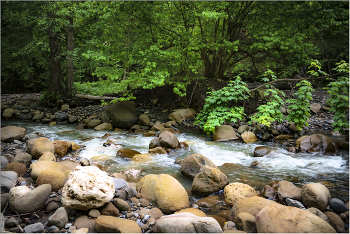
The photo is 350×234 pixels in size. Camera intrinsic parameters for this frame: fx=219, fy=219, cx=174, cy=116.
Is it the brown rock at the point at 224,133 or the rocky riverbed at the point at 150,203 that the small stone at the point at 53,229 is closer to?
the rocky riverbed at the point at 150,203

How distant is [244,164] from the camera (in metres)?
5.27

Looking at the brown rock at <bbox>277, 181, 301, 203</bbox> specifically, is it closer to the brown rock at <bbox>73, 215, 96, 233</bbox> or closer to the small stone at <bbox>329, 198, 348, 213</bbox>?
the small stone at <bbox>329, 198, 348, 213</bbox>

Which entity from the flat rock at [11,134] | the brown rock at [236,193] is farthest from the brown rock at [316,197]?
the flat rock at [11,134]

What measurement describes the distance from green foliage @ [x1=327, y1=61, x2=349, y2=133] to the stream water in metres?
1.03

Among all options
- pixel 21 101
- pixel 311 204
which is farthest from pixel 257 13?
pixel 21 101

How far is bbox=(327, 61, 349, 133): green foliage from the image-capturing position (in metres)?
2.68

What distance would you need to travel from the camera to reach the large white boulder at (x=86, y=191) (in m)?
2.69

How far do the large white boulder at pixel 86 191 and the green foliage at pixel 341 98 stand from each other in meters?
3.14

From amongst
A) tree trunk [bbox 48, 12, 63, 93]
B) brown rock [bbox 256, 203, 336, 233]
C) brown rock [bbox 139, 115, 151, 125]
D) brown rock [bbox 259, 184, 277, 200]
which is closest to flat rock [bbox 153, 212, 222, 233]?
brown rock [bbox 256, 203, 336, 233]

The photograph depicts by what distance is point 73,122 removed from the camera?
10125 millimetres

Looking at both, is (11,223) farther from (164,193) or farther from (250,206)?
(250,206)

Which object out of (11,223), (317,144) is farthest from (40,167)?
(317,144)

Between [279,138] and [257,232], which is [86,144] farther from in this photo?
[279,138]

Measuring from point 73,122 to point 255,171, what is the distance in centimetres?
841
